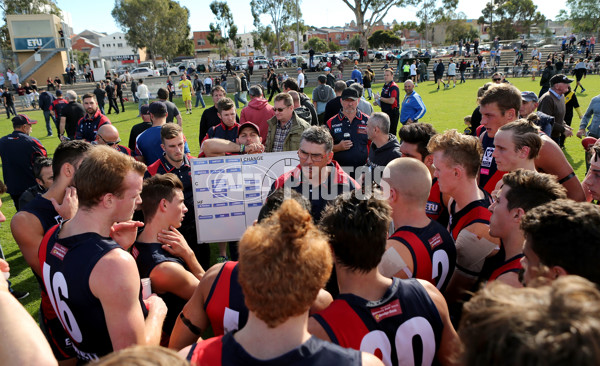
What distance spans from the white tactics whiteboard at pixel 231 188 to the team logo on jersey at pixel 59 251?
2472mm

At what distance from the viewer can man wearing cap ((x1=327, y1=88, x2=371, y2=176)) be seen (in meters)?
6.16

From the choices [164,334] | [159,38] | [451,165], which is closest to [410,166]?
[451,165]

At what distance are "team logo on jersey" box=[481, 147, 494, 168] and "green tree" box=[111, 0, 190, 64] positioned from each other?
6668 cm

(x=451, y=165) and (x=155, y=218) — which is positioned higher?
(x=451, y=165)

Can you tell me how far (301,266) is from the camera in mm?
1373

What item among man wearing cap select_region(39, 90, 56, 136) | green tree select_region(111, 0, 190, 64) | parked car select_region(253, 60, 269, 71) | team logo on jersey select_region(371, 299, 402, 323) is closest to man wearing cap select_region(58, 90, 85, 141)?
man wearing cap select_region(39, 90, 56, 136)

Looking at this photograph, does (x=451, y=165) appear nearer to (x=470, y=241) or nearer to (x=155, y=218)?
(x=470, y=241)

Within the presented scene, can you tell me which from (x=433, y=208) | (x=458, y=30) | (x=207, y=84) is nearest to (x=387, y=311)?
(x=433, y=208)

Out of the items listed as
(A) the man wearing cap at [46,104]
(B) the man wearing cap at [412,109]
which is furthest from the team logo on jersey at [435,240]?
(A) the man wearing cap at [46,104]

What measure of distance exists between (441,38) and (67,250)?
110 meters

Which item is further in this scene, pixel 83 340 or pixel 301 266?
pixel 83 340

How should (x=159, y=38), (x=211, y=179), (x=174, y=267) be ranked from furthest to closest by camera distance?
(x=159, y=38)
(x=211, y=179)
(x=174, y=267)

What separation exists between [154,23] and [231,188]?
69.0 meters

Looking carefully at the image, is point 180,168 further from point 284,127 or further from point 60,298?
point 60,298
